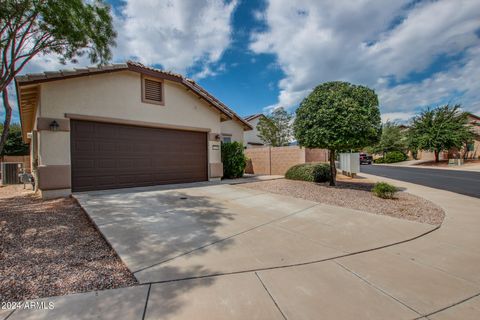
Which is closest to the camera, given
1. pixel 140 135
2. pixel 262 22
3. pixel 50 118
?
pixel 50 118

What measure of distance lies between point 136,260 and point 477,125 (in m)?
41.7

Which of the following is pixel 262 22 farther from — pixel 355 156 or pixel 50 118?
pixel 50 118

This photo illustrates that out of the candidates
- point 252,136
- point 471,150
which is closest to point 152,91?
point 252,136

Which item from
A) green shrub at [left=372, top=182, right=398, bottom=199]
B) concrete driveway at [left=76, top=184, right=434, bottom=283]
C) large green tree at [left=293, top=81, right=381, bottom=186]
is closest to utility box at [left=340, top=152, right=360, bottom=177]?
large green tree at [left=293, top=81, right=381, bottom=186]

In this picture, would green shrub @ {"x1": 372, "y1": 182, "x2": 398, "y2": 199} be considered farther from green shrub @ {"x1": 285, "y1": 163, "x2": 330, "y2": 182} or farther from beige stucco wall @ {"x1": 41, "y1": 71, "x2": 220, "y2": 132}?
beige stucco wall @ {"x1": 41, "y1": 71, "x2": 220, "y2": 132}

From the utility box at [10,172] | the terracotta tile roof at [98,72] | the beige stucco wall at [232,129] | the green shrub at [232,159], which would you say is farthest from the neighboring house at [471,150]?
the utility box at [10,172]

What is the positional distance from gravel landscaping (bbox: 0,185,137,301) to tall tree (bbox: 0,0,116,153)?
3499mm

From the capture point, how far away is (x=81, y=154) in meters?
7.75

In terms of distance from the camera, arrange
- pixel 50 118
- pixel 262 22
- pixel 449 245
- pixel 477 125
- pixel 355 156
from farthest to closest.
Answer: pixel 477 125 → pixel 355 156 → pixel 262 22 → pixel 50 118 → pixel 449 245

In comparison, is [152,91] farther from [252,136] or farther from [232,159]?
[252,136]

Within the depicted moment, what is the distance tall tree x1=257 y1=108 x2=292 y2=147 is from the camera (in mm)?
24312

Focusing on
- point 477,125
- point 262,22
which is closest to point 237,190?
point 262,22

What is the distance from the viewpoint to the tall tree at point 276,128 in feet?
79.8

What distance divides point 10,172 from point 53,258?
13887 mm
